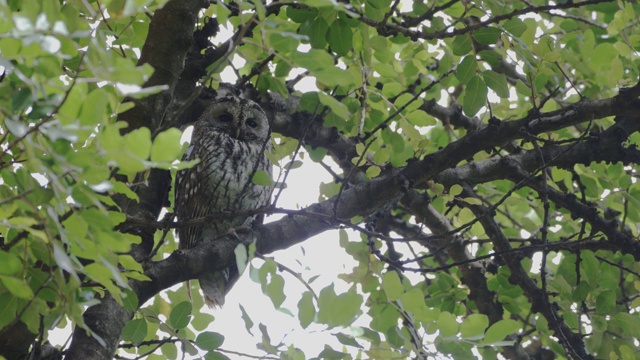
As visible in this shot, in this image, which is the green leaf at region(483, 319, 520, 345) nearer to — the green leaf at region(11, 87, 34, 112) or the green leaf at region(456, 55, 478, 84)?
the green leaf at region(456, 55, 478, 84)

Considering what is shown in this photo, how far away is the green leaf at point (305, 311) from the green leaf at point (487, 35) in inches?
47.9

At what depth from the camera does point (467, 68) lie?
7.61 ft

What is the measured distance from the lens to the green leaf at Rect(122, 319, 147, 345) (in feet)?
6.45

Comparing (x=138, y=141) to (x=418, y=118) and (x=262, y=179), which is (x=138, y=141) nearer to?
(x=262, y=179)

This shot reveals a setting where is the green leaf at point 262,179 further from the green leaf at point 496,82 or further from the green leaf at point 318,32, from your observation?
the green leaf at point 496,82

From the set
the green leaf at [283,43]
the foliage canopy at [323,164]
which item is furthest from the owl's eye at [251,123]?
the green leaf at [283,43]

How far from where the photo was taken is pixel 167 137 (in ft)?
3.55

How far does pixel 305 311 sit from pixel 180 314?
2.24ft

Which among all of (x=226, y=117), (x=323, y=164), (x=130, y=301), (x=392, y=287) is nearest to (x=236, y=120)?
(x=226, y=117)

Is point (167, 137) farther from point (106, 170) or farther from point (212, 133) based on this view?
point (212, 133)

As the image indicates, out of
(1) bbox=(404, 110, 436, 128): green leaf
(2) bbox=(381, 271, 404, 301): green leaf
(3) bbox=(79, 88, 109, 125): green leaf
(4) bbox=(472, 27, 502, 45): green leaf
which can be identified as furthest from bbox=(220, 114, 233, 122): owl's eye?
(3) bbox=(79, 88, 109, 125): green leaf

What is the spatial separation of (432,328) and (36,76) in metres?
1.07

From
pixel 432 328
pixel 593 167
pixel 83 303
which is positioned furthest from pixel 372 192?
pixel 83 303

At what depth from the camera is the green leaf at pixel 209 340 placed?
74.5 inches
